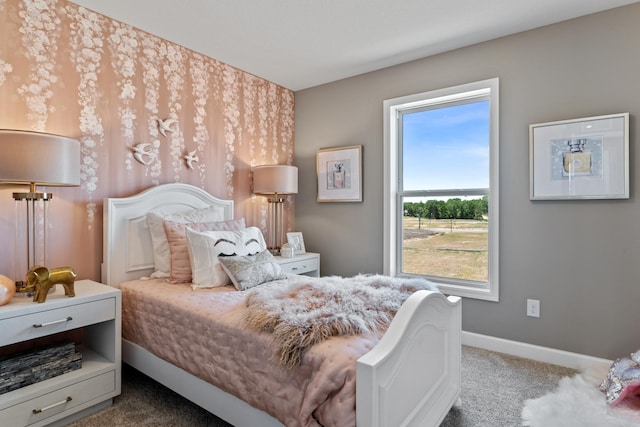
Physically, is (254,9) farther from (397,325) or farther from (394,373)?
(394,373)

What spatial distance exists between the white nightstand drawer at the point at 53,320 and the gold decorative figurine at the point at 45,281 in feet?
0.21

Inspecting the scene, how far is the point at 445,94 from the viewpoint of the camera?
2908mm

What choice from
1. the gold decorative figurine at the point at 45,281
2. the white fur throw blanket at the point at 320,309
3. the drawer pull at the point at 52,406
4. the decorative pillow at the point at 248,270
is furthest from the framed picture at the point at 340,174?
the drawer pull at the point at 52,406

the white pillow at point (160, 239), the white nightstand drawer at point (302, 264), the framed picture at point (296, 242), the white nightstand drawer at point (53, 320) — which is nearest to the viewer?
the white nightstand drawer at point (53, 320)

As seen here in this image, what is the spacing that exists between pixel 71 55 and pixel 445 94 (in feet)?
8.99

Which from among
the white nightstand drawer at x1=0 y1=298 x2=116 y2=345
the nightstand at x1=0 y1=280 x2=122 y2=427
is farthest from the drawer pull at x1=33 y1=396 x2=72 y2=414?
the white nightstand drawer at x1=0 y1=298 x2=116 y2=345

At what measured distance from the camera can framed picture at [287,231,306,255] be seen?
11.6 ft

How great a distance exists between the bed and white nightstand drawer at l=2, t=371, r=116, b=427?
0.74 feet

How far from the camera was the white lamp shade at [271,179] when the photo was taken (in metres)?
3.28

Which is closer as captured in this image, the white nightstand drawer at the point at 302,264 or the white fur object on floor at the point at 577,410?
the white fur object on floor at the point at 577,410

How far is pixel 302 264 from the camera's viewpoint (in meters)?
3.34

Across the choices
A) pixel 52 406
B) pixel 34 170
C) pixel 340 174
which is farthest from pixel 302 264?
pixel 34 170

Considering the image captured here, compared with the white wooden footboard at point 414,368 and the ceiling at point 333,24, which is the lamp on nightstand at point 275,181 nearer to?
the ceiling at point 333,24

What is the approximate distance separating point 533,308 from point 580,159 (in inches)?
43.4
